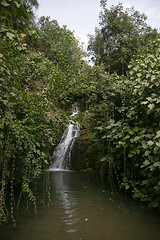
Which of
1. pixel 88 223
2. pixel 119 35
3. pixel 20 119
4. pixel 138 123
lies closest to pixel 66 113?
pixel 20 119

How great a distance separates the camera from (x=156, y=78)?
2615 mm

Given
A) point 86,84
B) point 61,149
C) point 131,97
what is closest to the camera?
point 131,97

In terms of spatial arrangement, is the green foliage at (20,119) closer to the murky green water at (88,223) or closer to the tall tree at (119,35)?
the murky green water at (88,223)

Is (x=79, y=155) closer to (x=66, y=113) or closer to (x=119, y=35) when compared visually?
(x=66, y=113)

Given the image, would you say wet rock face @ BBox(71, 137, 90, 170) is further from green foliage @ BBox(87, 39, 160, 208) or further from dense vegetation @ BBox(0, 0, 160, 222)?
green foliage @ BBox(87, 39, 160, 208)

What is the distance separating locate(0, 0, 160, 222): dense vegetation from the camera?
2.02 metres

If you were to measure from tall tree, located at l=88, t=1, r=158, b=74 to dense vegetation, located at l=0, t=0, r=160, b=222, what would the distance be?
796cm

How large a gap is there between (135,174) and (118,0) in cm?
1406

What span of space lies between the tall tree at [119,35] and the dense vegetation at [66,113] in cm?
796

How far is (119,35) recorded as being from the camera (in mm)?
11852

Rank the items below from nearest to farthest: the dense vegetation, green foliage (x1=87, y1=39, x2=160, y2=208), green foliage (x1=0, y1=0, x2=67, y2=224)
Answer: green foliage (x1=0, y1=0, x2=67, y2=224) < the dense vegetation < green foliage (x1=87, y1=39, x2=160, y2=208)

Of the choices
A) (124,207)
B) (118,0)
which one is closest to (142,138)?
(124,207)

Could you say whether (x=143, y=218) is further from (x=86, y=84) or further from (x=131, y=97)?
(x=86, y=84)

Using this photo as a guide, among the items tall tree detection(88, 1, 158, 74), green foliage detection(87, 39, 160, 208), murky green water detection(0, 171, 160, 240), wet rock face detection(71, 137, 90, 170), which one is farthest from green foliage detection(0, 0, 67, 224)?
tall tree detection(88, 1, 158, 74)
